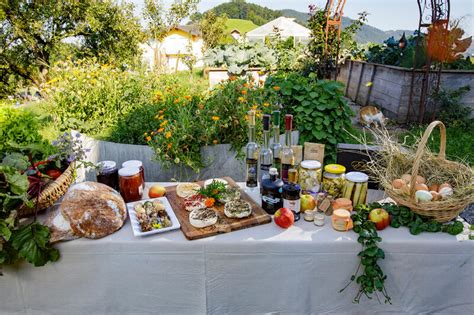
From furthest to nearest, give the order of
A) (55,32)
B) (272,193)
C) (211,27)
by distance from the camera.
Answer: (211,27) → (55,32) → (272,193)

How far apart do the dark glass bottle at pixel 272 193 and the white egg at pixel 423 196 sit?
1.84 ft

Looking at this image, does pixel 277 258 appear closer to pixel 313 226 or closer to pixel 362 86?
pixel 313 226

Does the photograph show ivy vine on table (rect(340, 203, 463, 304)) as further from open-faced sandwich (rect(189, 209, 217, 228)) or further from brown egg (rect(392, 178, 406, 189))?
open-faced sandwich (rect(189, 209, 217, 228))

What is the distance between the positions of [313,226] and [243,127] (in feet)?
4.29

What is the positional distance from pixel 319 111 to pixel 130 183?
6.32 feet

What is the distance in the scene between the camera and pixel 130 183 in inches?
66.8

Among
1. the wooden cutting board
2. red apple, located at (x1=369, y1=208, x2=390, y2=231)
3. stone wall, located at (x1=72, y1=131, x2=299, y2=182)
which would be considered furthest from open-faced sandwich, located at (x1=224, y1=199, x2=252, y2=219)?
stone wall, located at (x1=72, y1=131, x2=299, y2=182)

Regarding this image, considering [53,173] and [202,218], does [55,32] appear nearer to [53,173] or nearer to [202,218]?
[53,173]

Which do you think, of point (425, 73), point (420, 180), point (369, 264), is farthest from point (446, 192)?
point (425, 73)

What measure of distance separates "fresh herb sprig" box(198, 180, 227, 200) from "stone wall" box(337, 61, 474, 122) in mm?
5039

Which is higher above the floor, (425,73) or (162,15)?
(162,15)

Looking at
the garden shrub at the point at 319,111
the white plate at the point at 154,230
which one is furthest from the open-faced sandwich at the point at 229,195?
the garden shrub at the point at 319,111

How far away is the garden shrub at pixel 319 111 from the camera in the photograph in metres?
3.03

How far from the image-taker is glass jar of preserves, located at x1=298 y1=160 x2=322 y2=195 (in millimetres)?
1652
